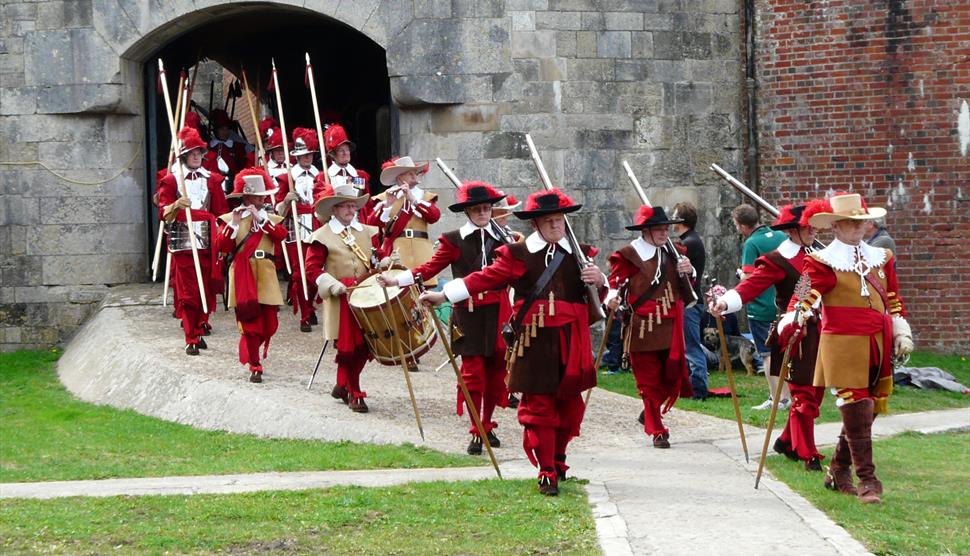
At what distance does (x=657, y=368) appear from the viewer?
10461mm

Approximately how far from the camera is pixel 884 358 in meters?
8.66

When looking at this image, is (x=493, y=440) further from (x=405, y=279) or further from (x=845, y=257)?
(x=845, y=257)

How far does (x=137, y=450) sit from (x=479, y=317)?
2800 mm

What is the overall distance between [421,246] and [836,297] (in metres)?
5.54

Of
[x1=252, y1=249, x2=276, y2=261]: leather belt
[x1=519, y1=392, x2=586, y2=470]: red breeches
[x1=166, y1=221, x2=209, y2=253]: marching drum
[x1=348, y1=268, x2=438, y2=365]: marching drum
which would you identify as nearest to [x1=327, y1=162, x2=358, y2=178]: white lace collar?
[x1=166, y1=221, x2=209, y2=253]: marching drum

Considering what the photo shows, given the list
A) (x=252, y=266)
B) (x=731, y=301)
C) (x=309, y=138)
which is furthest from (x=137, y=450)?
(x=309, y=138)

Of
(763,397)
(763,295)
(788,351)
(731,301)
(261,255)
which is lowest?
(763,397)

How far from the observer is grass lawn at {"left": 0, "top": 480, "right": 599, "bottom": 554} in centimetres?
732

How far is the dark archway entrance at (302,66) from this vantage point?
1945 cm

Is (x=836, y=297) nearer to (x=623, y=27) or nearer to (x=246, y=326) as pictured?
(x=246, y=326)

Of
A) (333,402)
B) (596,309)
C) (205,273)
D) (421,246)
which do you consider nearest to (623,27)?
(421,246)

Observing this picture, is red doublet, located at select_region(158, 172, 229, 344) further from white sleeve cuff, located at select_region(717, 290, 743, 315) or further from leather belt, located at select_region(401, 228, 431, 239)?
white sleeve cuff, located at select_region(717, 290, 743, 315)

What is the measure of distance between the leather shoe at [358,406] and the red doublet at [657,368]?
7.29 ft

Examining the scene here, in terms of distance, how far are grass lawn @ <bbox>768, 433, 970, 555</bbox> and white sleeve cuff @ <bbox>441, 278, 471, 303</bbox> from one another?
2.30 m
